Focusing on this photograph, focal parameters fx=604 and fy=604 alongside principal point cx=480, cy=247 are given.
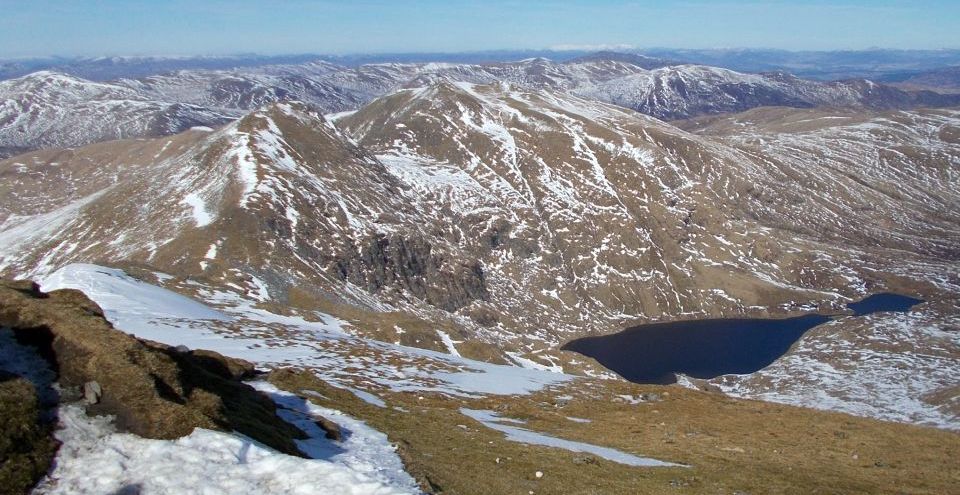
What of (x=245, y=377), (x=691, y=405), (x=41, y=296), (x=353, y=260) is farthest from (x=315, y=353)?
(x=353, y=260)

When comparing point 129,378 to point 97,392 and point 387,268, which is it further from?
point 387,268

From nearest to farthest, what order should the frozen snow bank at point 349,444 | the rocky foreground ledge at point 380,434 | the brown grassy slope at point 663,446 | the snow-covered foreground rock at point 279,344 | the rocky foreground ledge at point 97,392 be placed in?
the rocky foreground ledge at point 97,392
the rocky foreground ledge at point 380,434
the frozen snow bank at point 349,444
the brown grassy slope at point 663,446
the snow-covered foreground rock at point 279,344

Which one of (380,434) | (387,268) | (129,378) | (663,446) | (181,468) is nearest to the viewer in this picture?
(181,468)

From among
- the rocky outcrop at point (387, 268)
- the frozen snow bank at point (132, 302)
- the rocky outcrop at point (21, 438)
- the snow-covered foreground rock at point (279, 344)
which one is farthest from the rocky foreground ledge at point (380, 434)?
the rocky outcrop at point (387, 268)

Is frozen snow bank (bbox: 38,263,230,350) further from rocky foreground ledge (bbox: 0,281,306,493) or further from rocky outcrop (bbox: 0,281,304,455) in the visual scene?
rocky foreground ledge (bbox: 0,281,306,493)

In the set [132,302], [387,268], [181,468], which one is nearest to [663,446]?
[181,468]

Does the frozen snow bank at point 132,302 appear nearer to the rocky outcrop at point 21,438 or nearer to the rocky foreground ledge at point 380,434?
the rocky foreground ledge at point 380,434
